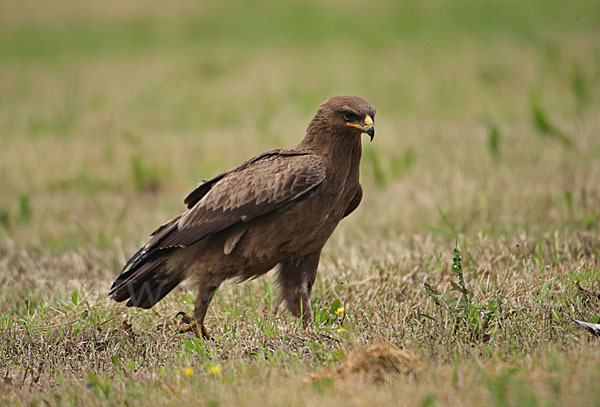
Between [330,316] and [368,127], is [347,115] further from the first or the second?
[330,316]

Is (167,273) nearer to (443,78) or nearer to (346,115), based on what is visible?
(346,115)

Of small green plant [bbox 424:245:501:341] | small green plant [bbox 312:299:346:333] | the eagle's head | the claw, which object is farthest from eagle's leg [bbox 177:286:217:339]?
small green plant [bbox 424:245:501:341]

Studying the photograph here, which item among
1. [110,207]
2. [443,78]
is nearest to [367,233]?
[110,207]

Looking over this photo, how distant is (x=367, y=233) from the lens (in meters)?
7.77

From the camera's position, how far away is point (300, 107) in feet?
44.3

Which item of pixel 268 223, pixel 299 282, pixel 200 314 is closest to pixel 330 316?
pixel 299 282

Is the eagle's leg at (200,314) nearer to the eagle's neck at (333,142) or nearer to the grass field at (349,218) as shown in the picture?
the grass field at (349,218)

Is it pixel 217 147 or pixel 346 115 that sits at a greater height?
pixel 346 115

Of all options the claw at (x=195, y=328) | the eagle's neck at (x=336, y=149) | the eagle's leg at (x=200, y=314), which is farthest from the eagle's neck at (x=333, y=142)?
the claw at (x=195, y=328)

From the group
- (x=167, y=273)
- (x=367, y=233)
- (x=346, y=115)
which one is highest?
(x=346, y=115)

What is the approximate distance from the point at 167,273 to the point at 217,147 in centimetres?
652

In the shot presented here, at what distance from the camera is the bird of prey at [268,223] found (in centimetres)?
486

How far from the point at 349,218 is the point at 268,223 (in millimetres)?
3606

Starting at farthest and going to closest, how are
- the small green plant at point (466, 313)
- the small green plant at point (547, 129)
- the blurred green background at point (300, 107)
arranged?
the small green plant at point (547, 129) < the blurred green background at point (300, 107) < the small green plant at point (466, 313)
